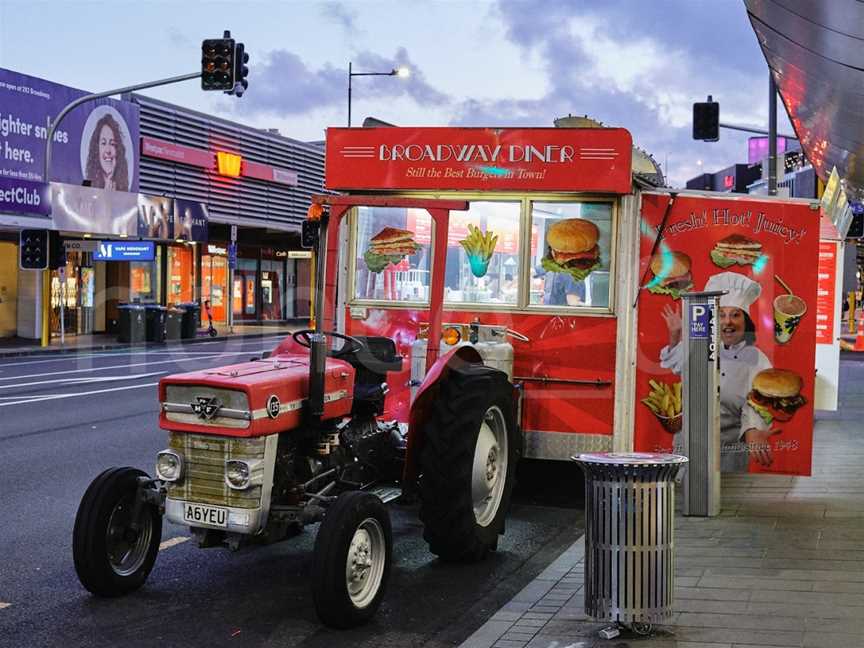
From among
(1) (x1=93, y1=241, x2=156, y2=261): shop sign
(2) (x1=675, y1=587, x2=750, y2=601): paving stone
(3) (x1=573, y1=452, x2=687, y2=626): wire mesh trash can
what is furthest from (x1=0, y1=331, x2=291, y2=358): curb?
(3) (x1=573, y1=452, x2=687, y2=626): wire mesh trash can

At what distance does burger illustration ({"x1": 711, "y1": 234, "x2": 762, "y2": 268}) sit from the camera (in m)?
8.24

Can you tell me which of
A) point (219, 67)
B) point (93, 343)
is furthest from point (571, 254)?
point (93, 343)

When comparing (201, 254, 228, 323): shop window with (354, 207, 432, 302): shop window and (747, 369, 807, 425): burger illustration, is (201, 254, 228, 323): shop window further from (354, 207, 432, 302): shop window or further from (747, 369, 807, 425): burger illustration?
(747, 369, 807, 425): burger illustration

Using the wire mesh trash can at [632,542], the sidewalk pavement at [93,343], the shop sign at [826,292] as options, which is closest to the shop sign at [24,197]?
the sidewalk pavement at [93,343]

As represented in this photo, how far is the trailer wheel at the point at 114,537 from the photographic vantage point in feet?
18.2

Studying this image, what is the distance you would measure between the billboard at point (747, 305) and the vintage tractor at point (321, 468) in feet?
5.69

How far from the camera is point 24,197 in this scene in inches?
1027

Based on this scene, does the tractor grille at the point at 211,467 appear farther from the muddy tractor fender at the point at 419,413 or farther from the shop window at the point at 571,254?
the shop window at the point at 571,254

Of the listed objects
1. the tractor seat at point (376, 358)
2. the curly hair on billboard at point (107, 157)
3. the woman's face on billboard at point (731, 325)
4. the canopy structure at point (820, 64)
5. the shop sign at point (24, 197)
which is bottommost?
the tractor seat at point (376, 358)

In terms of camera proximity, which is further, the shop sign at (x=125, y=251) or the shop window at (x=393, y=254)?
the shop sign at (x=125, y=251)

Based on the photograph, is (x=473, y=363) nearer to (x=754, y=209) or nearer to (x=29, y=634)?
(x=754, y=209)

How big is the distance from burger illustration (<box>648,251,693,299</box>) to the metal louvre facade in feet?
95.2

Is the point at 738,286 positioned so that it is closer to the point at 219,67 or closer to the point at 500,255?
the point at 500,255

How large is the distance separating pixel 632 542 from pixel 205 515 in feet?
7.10
